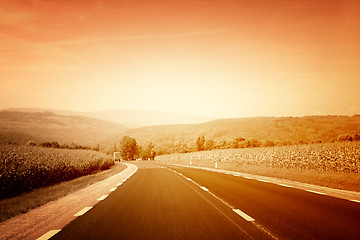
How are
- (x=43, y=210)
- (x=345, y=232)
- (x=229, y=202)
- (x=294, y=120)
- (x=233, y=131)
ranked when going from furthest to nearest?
(x=233, y=131), (x=294, y=120), (x=229, y=202), (x=43, y=210), (x=345, y=232)

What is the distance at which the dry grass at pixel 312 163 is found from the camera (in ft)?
45.9

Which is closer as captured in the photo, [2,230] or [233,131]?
[2,230]

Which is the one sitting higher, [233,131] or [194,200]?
[233,131]

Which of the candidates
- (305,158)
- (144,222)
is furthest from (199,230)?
(305,158)

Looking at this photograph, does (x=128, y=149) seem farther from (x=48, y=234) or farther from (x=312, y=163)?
(x=48, y=234)

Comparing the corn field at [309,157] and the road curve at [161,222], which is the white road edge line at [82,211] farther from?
the corn field at [309,157]

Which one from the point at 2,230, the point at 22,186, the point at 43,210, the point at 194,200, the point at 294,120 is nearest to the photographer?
the point at 2,230

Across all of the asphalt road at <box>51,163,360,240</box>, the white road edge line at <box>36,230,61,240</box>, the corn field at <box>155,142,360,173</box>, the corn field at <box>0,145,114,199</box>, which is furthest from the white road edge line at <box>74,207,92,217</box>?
the corn field at <box>155,142,360,173</box>

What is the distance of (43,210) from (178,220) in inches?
154

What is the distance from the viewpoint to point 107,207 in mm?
7266

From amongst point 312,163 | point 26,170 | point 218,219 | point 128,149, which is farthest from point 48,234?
point 128,149

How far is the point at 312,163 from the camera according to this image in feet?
67.0

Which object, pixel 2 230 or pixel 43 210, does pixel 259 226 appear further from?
pixel 43 210

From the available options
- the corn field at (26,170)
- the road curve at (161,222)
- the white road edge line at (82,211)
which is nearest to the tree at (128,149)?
the corn field at (26,170)
